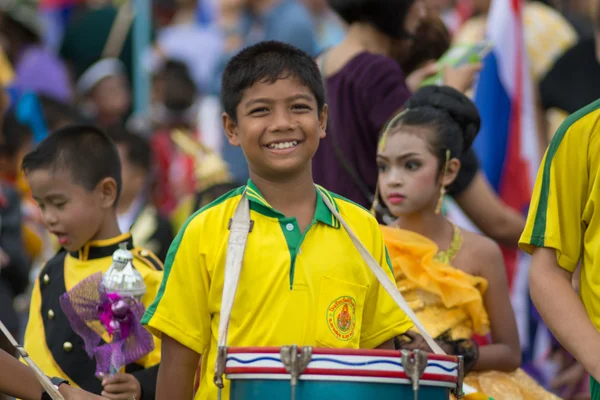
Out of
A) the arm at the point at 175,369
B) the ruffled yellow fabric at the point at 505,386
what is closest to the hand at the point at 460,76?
the ruffled yellow fabric at the point at 505,386

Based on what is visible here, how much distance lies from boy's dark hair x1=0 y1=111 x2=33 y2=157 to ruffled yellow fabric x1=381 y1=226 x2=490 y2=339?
4.96m

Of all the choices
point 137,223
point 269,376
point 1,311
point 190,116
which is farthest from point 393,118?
point 190,116

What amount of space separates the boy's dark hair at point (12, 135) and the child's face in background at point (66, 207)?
4.03m

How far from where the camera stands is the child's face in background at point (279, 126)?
423 cm

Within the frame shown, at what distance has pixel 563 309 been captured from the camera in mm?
3932

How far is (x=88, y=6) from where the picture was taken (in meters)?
14.6

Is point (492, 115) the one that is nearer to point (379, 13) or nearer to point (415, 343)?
point (379, 13)

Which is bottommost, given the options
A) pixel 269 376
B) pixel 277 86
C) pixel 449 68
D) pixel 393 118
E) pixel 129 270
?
A: pixel 269 376

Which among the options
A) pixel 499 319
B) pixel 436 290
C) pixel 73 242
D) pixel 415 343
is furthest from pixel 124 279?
pixel 499 319

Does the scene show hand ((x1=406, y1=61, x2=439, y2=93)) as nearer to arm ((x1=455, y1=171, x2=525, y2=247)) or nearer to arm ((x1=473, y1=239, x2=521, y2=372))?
arm ((x1=455, y1=171, x2=525, y2=247))

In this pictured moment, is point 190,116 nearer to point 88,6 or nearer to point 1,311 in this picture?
point 88,6

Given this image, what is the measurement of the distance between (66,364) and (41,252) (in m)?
4.15

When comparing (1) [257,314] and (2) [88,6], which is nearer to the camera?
(1) [257,314]

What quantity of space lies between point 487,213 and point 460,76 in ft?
2.25
